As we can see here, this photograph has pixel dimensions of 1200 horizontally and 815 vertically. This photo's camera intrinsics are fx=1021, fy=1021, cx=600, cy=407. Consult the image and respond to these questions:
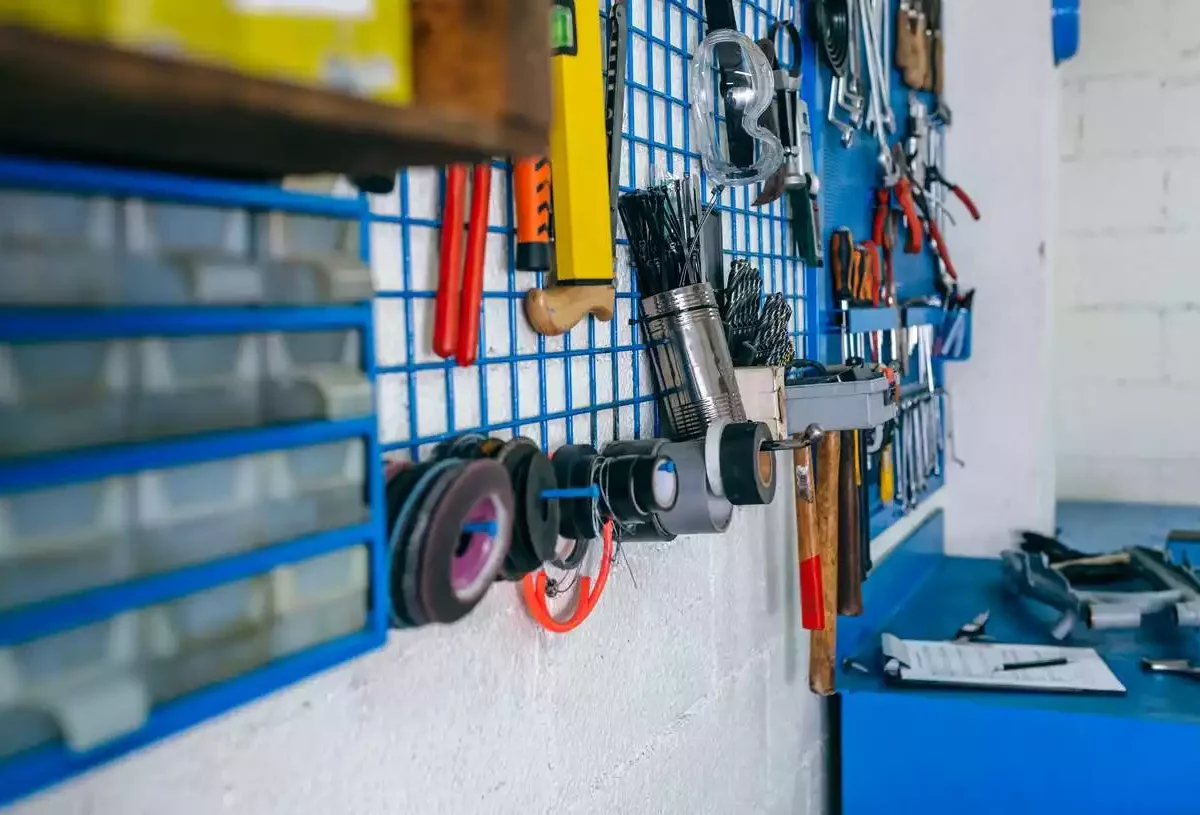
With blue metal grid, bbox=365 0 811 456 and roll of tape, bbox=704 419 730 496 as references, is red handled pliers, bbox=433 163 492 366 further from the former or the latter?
roll of tape, bbox=704 419 730 496

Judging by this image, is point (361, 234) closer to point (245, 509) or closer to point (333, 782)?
point (245, 509)

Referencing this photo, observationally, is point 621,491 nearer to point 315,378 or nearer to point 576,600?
point 576,600

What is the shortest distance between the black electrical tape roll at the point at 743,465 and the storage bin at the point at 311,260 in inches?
17.4

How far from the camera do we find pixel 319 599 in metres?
0.47

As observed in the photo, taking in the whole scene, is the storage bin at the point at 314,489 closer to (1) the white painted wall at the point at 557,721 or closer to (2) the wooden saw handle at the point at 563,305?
(1) the white painted wall at the point at 557,721

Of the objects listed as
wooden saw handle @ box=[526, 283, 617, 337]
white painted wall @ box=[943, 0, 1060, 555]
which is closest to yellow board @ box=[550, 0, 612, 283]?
wooden saw handle @ box=[526, 283, 617, 337]

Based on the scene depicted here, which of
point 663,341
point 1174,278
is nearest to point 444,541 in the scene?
point 663,341

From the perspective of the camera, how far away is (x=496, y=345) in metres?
0.79

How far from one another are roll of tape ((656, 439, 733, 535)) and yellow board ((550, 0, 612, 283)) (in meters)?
0.17

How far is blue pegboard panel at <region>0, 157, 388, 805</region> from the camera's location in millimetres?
341

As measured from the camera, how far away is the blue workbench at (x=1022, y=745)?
1.34 m

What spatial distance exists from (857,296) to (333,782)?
3.98 ft

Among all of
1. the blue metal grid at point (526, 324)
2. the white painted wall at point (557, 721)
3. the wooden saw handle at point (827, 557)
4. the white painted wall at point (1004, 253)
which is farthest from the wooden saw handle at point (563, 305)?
the white painted wall at point (1004, 253)

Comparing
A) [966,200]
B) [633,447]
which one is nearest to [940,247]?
[966,200]
